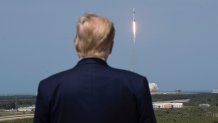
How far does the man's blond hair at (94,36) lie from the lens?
139 inches

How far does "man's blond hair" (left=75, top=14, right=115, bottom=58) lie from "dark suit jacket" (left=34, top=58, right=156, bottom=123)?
98mm

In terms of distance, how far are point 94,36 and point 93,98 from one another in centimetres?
36

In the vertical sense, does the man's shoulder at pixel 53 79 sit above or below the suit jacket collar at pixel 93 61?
below

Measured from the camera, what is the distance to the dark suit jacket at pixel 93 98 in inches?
136

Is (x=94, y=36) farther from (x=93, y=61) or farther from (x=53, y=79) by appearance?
(x=53, y=79)

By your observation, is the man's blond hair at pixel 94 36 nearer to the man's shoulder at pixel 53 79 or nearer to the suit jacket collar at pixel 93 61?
the suit jacket collar at pixel 93 61

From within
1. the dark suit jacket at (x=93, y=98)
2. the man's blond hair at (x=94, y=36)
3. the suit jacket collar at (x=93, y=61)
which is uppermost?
the man's blond hair at (x=94, y=36)

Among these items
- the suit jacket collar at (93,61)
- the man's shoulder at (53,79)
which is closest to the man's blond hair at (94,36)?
the suit jacket collar at (93,61)

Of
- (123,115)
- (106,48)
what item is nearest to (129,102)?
(123,115)

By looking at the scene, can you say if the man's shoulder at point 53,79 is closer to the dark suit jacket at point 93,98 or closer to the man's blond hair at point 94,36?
the dark suit jacket at point 93,98

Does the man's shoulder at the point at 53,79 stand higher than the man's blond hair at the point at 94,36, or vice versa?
the man's blond hair at the point at 94,36

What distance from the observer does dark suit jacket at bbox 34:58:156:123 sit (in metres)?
3.45

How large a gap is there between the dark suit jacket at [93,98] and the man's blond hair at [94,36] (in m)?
0.10

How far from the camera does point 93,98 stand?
3.46 m
